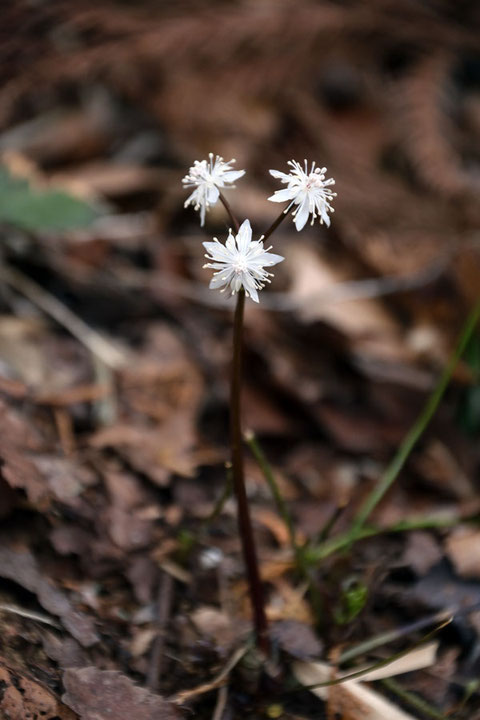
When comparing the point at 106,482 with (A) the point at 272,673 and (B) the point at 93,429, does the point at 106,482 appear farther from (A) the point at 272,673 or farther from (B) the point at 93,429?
(A) the point at 272,673

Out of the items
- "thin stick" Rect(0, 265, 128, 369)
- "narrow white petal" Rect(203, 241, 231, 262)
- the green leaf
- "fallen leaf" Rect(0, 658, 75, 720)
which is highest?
the green leaf

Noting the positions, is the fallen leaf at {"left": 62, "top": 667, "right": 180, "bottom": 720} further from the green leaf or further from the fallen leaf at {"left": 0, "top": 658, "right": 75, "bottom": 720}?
the green leaf

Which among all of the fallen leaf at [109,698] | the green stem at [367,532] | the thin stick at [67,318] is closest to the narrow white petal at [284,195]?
the green stem at [367,532]

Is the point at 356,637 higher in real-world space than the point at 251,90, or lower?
lower

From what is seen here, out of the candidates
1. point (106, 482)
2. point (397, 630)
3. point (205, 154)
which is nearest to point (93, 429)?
point (106, 482)

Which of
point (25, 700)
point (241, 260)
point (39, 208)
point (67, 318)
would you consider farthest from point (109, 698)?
point (39, 208)

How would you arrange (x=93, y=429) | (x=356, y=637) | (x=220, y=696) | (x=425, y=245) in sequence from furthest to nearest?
(x=425, y=245)
(x=93, y=429)
(x=356, y=637)
(x=220, y=696)

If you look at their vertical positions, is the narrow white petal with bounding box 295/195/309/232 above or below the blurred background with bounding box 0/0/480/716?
below

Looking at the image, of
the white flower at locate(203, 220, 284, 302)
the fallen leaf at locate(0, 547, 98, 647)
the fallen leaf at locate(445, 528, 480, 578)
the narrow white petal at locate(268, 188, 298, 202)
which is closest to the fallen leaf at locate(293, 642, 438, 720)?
the fallen leaf at locate(445, 528, 480, 578)
